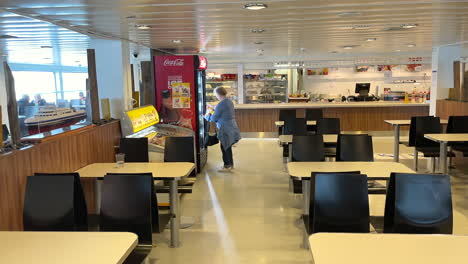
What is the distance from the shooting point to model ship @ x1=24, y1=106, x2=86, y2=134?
4761 millimetres

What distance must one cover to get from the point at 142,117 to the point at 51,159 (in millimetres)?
2262

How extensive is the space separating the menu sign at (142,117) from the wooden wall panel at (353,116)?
495 cm

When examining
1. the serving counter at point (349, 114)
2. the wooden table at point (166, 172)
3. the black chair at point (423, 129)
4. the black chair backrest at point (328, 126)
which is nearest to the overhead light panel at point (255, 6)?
the wooden table at point (166, 172)

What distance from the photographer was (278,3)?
365 centimetres

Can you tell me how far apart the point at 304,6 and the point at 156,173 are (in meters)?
2.17

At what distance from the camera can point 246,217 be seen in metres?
5.12

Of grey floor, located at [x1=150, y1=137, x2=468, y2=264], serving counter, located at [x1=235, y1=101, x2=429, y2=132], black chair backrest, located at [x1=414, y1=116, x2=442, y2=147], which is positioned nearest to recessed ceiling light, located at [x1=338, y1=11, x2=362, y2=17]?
grey floor, located at [x1=150, y1=137, x2=468, y2=264]

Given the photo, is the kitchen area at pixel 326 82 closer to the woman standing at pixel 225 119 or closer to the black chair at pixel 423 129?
the woman standing at pixel 225 119

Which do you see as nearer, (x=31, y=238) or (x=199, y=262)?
(x=31, y=238)

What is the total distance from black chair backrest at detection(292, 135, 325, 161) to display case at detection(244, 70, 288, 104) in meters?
8.23

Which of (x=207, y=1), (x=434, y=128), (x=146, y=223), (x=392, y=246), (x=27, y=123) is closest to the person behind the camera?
(x=392, y=246)

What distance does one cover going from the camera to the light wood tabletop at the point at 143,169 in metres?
4.02

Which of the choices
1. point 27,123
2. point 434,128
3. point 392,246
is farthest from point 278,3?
point 434,128

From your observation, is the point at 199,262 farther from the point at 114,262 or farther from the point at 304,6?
the point at 304,6
